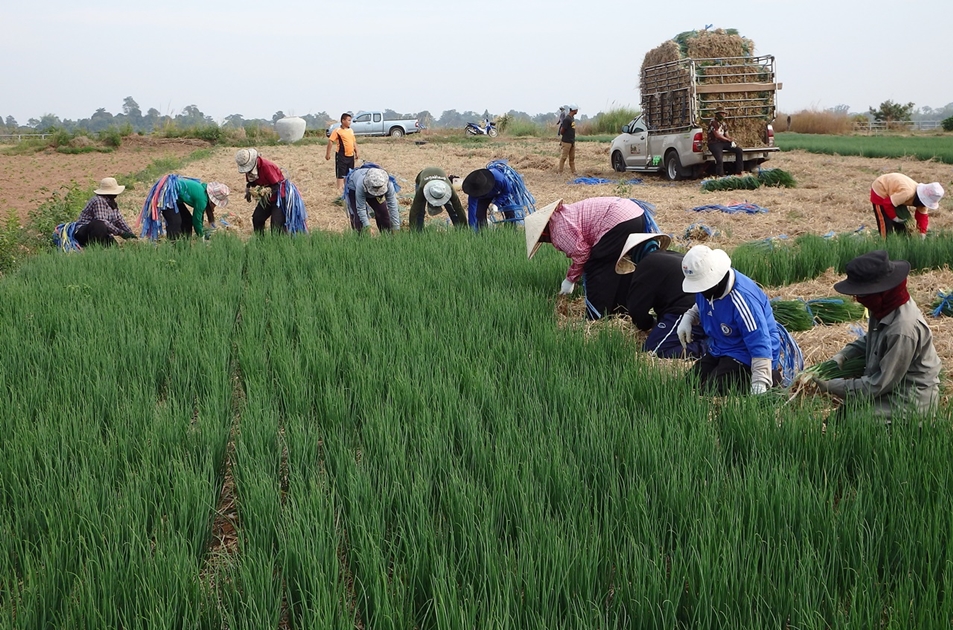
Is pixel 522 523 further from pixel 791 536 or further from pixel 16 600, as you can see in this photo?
pixel 16 600

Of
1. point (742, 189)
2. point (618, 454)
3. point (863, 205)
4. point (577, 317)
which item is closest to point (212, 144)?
point (742, 189)

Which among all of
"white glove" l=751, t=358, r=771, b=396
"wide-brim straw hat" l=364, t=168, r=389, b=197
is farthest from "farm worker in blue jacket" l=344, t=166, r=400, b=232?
"white glove" l=751, t=358, r=771, b=396

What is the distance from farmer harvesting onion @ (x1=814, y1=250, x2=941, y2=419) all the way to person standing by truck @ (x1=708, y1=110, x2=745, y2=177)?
9.65 metres

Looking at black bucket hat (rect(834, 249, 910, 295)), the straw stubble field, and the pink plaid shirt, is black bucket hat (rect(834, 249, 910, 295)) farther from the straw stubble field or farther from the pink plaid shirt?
the pink plaid shirt

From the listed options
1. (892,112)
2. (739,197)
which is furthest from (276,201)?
(892,112)

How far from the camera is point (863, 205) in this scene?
29.2 ft

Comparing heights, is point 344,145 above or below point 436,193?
above

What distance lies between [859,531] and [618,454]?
82 centimetres

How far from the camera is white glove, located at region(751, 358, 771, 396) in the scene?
128 inches

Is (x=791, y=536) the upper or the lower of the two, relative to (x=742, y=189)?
lower

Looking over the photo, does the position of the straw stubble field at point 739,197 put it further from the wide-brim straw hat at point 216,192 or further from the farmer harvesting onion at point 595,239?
the wide-brim straw hat at point 216,192

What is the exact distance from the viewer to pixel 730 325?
3424 mm

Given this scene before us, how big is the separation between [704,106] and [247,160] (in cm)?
813

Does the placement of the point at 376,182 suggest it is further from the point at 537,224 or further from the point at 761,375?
the point at 761,375
